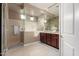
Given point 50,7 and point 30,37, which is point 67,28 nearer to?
point 50,7

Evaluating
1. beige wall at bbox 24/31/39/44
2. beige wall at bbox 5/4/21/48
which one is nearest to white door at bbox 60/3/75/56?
beige wall at bbox 24/31/39/44

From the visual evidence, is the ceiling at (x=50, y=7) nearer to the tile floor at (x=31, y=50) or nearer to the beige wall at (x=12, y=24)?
the beige wall at (x=12, y=24)

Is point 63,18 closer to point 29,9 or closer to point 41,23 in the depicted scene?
point 41,23

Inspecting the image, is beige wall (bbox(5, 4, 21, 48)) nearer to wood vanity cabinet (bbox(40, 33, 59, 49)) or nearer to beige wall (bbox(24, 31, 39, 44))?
beige wall (bbox(24, 31, 39, 44))

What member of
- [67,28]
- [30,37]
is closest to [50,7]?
[67,28]

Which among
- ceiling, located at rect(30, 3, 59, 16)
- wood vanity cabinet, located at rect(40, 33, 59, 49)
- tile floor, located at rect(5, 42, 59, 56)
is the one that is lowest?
tile floor, located at rect(5, 42, 59, 56)

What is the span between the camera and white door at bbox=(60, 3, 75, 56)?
0.91 meters

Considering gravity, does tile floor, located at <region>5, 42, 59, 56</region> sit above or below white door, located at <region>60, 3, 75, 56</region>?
below

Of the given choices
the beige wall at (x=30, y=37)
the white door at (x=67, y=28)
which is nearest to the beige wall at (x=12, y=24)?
the beige wall at (x=30, y=37)

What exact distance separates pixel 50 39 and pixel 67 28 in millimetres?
291

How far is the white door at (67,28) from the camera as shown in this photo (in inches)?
35.8

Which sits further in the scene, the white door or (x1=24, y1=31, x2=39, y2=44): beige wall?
(x1=24, y1=31, x2=39, y2=44): beige wall

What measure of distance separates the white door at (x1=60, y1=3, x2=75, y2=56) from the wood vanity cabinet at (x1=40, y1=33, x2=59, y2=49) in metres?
0.08

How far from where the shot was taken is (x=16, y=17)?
43.0 inches
